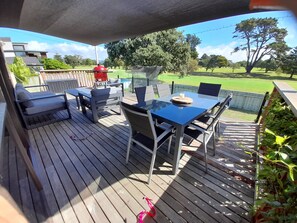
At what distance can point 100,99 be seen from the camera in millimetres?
3383

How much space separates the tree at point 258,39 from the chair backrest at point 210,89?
7.53 metres

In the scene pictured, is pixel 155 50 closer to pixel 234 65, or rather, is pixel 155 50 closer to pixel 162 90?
pixel 234 65

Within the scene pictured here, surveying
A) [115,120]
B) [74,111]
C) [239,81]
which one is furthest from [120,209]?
[239,81]

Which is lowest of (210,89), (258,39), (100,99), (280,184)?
(100,99)

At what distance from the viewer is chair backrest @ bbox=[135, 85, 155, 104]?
9.16 ft

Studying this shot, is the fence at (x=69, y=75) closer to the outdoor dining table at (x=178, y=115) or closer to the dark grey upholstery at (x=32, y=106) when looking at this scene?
the dark grey upholstery at (x=32, y=106)

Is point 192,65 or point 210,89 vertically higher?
point 192,65

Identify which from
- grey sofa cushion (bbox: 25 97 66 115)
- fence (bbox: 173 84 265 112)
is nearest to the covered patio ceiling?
grey sofa cushion (bbox: 25 97 66 115)

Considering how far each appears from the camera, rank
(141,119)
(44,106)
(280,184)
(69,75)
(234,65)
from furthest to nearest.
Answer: (234,65) → (69,75) → (44,106) → (141,119) → (280,184)

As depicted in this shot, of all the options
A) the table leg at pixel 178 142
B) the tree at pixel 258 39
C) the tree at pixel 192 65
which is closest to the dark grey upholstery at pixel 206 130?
the table leg at pixel 178 142

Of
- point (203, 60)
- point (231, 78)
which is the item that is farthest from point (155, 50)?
point (203, 60)

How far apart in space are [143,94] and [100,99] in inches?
45.4

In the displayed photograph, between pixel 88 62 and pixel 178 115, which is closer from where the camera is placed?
pixel 178 115

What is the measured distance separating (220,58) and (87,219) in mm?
15085
